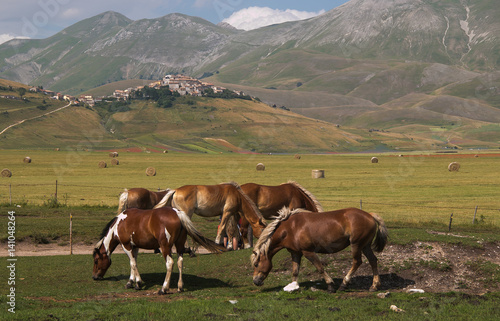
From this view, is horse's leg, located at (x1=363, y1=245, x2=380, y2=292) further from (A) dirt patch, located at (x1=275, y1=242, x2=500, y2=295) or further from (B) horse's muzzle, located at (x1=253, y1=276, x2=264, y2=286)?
(B) horse's muzzle, located at (x1=253, y1=276, x2=264, y2=286)

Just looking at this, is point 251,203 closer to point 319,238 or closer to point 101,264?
point 319,238

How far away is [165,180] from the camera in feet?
205

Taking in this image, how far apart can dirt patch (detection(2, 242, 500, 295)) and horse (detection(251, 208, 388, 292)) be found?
147 cm

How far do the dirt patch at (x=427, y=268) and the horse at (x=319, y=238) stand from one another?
1468 mm

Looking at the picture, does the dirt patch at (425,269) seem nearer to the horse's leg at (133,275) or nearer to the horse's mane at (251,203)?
the horse's mane at (251,203)

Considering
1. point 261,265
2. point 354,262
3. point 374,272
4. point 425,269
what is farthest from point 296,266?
point 425,269

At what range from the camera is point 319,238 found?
15273mm

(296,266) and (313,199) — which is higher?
(313,199)

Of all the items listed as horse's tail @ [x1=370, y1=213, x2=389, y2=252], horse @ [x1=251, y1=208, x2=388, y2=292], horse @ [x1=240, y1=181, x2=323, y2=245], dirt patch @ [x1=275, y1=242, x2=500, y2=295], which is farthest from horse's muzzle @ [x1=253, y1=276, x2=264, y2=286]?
horse @ [x1=240, y1=181, x2=323, y2=245]

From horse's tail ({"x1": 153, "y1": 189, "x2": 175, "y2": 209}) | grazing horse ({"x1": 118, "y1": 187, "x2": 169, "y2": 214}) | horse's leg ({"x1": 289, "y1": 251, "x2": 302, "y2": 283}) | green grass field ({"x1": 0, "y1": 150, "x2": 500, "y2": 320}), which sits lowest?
green grass field ({"x1": 0, "y1": 150, "x2": 500, "y2": 320})

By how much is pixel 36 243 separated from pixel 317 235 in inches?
686

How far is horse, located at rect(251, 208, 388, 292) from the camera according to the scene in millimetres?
15227

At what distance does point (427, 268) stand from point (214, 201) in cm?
938

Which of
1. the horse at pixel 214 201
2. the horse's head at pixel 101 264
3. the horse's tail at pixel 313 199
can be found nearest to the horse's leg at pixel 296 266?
the horse at pixel 214 201
